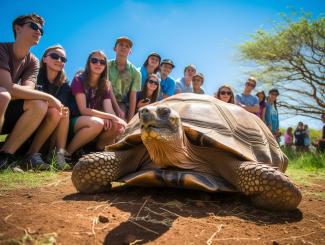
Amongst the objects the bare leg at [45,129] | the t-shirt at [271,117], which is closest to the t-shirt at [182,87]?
the t-shirt at [271,117]

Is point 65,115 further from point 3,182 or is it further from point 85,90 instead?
point 3,182

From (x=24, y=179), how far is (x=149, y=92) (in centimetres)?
361

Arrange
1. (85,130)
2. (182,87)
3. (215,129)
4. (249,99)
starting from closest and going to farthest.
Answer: (215,129) < (85,130) < (182,87) < (249,99)

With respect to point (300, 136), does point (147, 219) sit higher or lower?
lower

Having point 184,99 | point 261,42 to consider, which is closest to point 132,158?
point 184,99

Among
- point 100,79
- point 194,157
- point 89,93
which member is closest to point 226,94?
point 100,79

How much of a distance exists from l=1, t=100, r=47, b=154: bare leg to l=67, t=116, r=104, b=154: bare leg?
2.60 ft

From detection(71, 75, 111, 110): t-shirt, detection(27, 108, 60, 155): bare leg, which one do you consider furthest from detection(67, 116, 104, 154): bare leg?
detection(27, 108, 60, 155): bare leg

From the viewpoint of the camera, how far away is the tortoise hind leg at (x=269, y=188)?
2475 millimetres

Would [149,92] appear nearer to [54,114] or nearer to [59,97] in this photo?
[59,97]

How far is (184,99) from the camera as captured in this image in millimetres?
3402

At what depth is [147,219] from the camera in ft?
6.81

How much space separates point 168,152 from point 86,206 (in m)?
0.81

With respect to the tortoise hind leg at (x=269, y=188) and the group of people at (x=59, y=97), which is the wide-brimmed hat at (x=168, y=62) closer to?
the group of people at (x=59, y=97)
